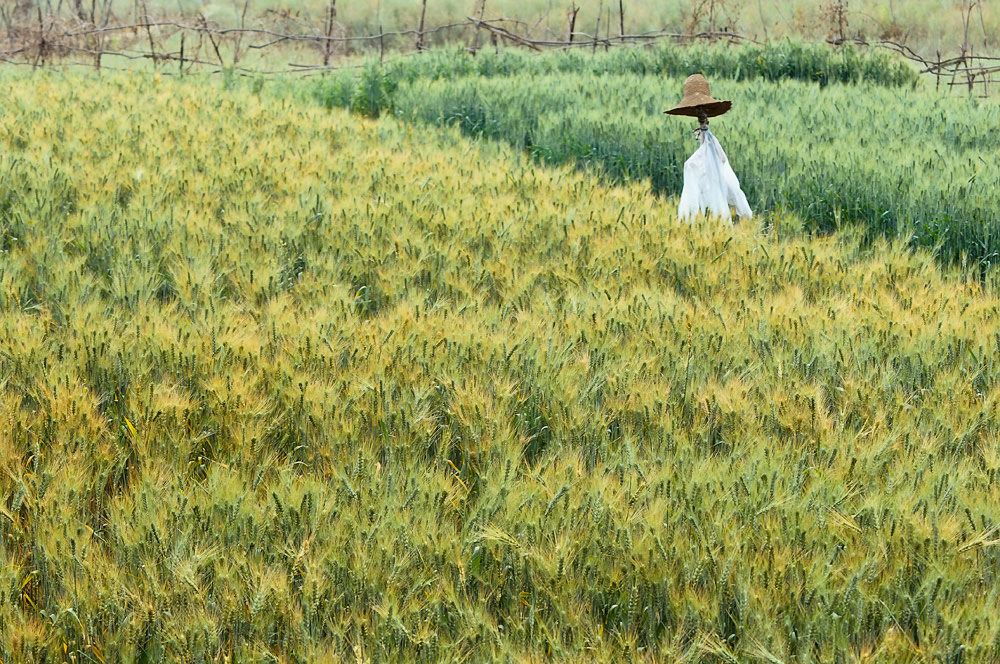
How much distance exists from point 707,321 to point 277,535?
1954 millimetres

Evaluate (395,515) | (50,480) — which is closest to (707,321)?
(395,515)

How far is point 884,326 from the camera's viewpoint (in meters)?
3.40

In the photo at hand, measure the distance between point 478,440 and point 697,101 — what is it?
13.4 feet

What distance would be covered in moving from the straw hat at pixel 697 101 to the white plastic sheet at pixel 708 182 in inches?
6.6

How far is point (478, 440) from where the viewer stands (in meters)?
2.52

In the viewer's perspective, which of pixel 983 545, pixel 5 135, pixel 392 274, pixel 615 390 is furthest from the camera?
pixel 5 135

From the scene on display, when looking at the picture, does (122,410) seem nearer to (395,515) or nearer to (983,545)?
(395,515)

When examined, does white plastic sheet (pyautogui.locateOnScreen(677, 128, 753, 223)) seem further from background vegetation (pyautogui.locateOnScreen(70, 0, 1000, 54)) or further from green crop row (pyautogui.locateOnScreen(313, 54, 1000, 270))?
background vegetation (pyautogui.locateOnScreen(70, 0, 1000, 54))

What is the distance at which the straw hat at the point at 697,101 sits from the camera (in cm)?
593

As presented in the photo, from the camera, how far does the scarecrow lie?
5.94 metres

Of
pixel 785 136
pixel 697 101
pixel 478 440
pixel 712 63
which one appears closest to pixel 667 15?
pixel 712 63

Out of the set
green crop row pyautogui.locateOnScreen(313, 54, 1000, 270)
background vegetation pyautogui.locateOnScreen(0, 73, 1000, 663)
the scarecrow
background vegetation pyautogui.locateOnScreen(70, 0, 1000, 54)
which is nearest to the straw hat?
the scarecrow

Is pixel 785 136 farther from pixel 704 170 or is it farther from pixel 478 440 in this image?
pixel 478 440

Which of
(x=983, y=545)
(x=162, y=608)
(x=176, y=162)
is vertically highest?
(x=176, y=162)
